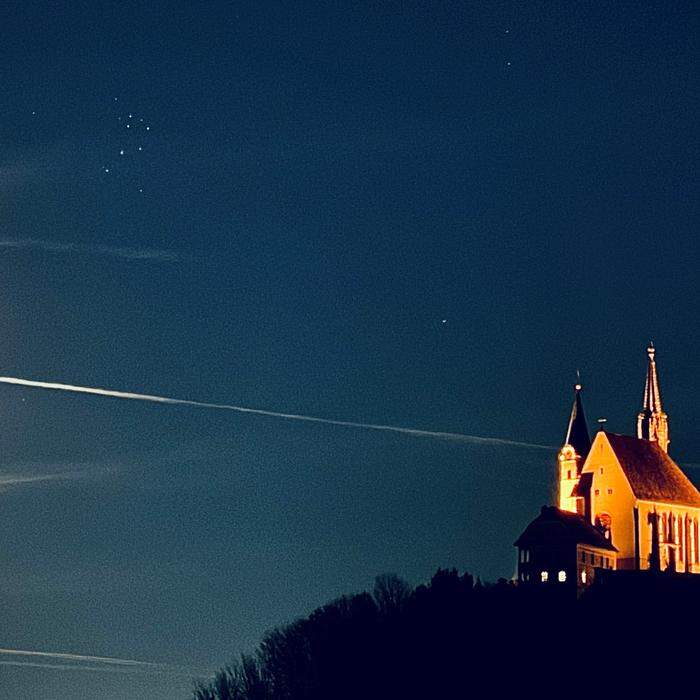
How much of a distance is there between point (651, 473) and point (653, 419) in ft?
45.7

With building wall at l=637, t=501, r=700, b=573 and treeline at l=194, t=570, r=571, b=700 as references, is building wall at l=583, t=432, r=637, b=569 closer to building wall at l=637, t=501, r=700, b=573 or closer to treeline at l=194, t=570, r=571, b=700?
building wall at l=637, t=501, r=700, b=573

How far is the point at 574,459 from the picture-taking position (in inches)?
6334

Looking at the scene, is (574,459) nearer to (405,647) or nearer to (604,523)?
(604,523)

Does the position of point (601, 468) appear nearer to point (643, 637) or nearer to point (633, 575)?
point (633, 575)

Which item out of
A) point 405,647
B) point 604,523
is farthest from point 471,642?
point 604,523

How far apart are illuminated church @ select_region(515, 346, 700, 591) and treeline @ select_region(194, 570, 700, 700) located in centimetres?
954

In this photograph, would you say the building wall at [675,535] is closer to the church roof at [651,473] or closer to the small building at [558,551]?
the church roof at [651,473]

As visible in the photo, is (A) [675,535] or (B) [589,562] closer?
(B) [589,562]

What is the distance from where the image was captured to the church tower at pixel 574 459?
155000 millimetres

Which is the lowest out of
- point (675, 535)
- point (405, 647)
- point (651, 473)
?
point (405, 647)

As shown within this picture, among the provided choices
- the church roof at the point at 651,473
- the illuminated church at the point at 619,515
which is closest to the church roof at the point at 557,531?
the illuminated church at the point at 619,515

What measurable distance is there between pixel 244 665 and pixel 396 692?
19.4m

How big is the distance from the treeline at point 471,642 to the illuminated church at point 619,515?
954 cm

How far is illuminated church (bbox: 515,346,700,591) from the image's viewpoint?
143625 mm
